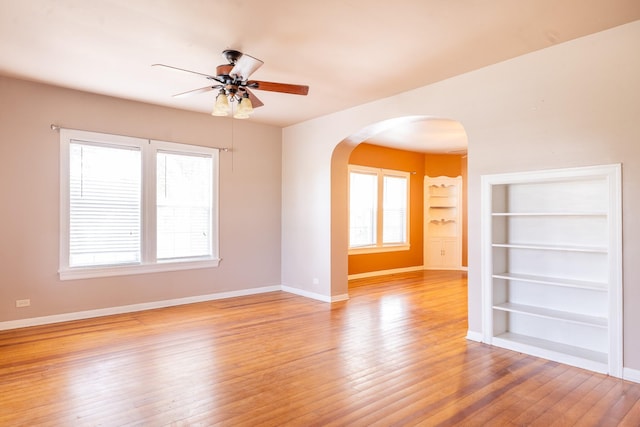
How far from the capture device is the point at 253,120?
6508 mm

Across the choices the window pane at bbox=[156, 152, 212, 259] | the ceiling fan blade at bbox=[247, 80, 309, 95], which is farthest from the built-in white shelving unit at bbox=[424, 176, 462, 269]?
the ceiling fan blade at bbox=[247, 80, 309, 95]

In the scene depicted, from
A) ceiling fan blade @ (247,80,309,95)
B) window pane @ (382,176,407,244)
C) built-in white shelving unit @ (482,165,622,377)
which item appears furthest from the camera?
window pane @ (382,176,407,244)

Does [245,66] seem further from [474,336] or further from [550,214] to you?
[474,336]

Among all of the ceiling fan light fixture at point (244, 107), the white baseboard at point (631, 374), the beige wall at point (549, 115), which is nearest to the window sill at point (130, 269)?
the beige wall at point (549, 115)

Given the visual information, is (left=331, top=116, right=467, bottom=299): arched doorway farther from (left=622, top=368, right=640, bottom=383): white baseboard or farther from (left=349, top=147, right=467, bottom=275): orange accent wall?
(left=622, top=368, right=640, bottom=383): white baseboard

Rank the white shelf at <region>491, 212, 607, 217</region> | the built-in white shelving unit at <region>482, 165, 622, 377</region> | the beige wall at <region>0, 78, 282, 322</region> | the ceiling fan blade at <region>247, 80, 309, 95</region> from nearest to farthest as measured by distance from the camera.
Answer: the built-in white shelving unit at <region>482, 165, 622, 377</region>
the white shelf at <region>491, 212, 607, 217</region>
the ceiling fan blade at <region>247, 80, 309, 95</region>
the beige wall at <region>0, 78, 282, 322</region>

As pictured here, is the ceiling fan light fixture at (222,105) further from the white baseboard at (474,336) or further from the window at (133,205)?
the white baseboard at (474,336)

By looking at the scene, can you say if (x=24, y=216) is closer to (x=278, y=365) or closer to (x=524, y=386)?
(x=278, y=365)

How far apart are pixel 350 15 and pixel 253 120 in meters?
3.70

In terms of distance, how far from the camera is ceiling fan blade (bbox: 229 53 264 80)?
127 inches

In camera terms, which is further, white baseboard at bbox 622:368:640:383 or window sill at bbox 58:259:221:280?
window sill at bbox 58:259:221:280

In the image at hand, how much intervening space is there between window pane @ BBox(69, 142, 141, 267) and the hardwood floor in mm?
883

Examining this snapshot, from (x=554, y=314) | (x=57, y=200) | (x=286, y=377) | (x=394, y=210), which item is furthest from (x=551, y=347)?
(x=57, y=200)

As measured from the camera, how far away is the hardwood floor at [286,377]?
103 inches
